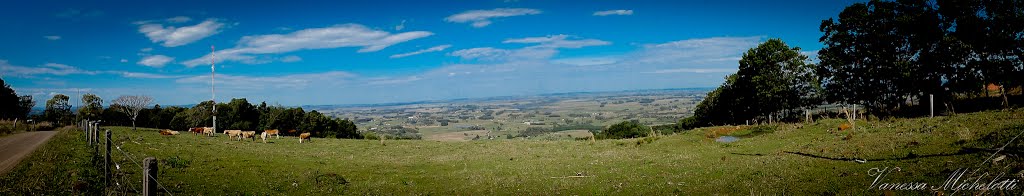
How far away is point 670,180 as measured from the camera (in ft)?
51.9

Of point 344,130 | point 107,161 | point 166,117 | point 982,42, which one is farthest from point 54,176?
point 166,117

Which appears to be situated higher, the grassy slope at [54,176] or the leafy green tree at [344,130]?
the grassy slope at [54,176]

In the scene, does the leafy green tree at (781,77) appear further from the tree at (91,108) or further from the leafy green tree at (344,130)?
the tree at (91,108)

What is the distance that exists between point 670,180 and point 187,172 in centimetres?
1816

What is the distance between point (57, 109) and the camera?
8725 cm

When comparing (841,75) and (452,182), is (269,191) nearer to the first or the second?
(452,182)

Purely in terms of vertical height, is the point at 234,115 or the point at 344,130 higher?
the point at 234,115

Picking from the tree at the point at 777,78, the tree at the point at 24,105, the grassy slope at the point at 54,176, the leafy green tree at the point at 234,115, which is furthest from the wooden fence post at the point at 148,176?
the tree at the point at 24,105

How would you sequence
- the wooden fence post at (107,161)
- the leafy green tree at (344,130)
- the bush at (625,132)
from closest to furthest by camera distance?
the wooden fence post at (107,161), the bush at (625,132), the leafy green tree at (344,130)

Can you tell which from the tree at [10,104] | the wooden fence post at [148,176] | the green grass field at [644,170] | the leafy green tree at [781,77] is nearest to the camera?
the wooden fence post at [148,176]

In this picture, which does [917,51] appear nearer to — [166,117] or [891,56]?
[891,56]

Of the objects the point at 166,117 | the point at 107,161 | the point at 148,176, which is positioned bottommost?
the point at 166,117

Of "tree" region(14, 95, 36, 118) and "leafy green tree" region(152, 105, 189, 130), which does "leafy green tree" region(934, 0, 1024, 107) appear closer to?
"leafy green tree" region(152, 105, 189, 130)

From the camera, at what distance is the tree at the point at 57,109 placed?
281 feet
